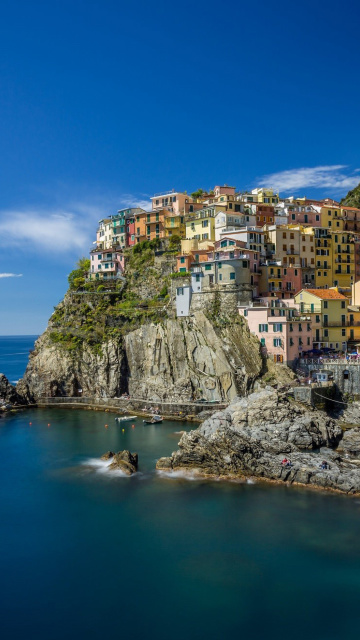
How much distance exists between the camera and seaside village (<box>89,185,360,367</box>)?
60906mm

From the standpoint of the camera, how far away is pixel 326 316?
61.9 meters

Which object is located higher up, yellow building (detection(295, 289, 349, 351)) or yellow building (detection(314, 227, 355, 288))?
yellow building (detection(314, 227, 355, 288))

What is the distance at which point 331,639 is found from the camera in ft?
72.0

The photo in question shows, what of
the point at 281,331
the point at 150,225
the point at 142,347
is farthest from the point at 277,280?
the point at 150,225

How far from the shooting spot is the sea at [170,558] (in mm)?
23312

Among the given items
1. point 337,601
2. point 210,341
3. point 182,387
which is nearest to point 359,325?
point 210,341

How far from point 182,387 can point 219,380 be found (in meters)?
4.94

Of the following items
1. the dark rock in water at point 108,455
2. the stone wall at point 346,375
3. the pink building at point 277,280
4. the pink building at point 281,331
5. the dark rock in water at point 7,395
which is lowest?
the dark rock in water at point 108,455

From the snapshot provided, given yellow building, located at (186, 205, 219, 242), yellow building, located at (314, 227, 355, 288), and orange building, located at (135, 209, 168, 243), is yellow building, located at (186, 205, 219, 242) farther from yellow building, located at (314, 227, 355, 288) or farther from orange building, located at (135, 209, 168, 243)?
yellow building, located at (314, 227, 355, 288)

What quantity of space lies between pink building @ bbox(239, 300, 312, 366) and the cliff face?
139 cm

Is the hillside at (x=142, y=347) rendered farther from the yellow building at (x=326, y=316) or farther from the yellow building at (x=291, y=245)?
the yellow building at (x=291, y=245)

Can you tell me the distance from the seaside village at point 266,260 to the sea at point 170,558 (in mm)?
26306

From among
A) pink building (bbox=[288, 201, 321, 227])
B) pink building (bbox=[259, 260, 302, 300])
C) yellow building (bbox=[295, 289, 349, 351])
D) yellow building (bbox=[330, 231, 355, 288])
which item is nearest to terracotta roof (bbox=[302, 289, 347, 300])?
yellow building (bbox=[295, 289, 349, 351])

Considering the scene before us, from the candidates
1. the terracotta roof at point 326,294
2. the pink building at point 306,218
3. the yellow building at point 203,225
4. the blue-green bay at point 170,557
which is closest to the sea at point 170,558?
the blue-green bay at point 170,557
